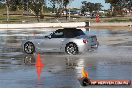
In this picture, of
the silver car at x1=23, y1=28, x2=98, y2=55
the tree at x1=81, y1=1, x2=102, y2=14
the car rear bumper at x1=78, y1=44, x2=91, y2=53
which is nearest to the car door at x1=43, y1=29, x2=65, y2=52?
the silver car at x1=23, y1=28, x2=98, y2=55

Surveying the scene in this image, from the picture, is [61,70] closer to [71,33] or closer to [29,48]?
[71,33]

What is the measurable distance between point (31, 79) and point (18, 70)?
8.57 feet

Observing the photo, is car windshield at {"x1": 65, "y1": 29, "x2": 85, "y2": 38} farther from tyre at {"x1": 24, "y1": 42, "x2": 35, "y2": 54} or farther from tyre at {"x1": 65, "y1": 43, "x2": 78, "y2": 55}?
tyre at {"x1": 24, "y1": 42, "x2": 35, "y2": 54}

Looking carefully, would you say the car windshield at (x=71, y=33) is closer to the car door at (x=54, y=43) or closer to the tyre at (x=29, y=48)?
the car door at (x=54, y=43)

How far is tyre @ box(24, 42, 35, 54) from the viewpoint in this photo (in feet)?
78.9

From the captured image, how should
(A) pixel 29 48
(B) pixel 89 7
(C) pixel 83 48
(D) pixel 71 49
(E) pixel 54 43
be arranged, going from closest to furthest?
(C) pixel 83 48
(D) pixel 71 49
(E) pixel 54 43
(A) pixel 29 48
(B) pixel 89 7

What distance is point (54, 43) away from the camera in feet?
76.7

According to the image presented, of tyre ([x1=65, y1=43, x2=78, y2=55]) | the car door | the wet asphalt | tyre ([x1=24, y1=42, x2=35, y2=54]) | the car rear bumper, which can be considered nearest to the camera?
the wet asphalt

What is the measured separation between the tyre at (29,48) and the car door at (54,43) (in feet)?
2.61

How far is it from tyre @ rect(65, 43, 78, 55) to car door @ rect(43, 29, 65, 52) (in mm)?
426

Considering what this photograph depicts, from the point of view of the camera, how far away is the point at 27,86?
12516 millimetres

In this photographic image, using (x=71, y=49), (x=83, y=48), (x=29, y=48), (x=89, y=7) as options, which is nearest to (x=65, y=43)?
(x=71, y=49)

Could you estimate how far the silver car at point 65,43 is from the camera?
2288 centimetres

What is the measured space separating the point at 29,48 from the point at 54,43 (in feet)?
5.07
